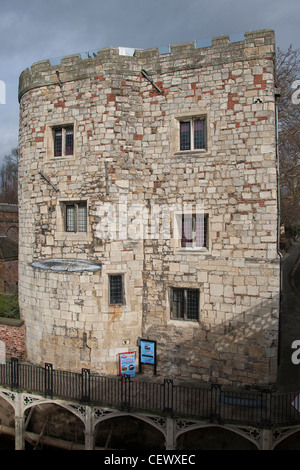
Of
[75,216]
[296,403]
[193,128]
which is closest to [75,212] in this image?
[75,216]

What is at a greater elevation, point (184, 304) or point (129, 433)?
point (184, 304)

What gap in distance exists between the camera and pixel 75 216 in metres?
9.38

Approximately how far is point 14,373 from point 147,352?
3750 mm

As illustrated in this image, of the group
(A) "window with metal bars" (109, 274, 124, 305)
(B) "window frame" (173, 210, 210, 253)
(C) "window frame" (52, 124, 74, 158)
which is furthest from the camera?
(C) "window frame" (52, 124, 74, 158)

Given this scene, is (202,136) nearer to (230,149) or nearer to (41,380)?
(230,149)

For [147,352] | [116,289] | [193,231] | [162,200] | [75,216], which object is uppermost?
[162,200]

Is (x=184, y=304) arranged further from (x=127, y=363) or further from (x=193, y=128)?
(x=193, y=128)

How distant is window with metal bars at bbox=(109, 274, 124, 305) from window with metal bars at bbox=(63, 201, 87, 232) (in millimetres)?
Result: 1772

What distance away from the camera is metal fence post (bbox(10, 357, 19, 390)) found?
793cm

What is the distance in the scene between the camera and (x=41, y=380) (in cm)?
834

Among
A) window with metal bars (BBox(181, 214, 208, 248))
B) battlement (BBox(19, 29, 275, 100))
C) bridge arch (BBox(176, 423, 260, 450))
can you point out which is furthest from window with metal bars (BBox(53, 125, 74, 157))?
bridge arch (BBox(176, 423, 260, 450))

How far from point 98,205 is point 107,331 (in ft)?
12.3

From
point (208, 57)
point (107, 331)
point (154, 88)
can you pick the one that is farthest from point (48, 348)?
point (208, 57)

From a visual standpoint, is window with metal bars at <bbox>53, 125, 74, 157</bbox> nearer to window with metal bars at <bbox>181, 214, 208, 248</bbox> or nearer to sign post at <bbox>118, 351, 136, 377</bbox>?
window with metal bars at <bbox>181, 214, 208, 248</bbox>
